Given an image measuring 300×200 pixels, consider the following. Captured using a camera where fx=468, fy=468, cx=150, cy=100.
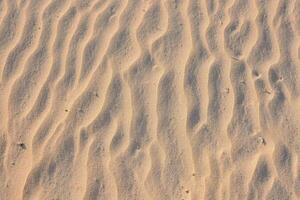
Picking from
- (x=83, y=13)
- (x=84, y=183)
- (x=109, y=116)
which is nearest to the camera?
(x=84, y=183)

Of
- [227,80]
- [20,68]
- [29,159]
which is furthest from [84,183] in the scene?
[227,80]

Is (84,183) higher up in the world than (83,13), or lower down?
lower down

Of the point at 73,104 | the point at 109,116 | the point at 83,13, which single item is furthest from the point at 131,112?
the point at 83,13

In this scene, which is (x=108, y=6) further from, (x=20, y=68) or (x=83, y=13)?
(x=20, y=68)

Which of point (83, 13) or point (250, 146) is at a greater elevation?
point (83, 13)

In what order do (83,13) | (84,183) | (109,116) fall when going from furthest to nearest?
(83,13), (109,116), (84,183)

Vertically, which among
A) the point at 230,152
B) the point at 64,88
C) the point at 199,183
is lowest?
the point at 199,183

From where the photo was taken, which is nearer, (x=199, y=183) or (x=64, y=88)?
(x=199, y=183)
